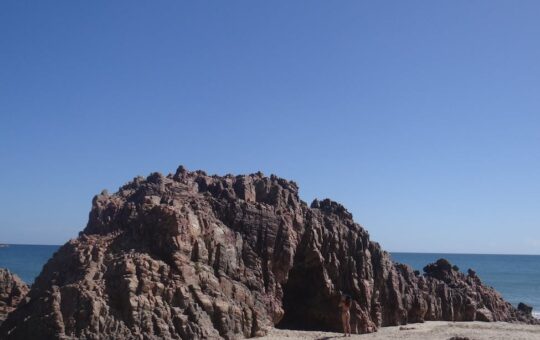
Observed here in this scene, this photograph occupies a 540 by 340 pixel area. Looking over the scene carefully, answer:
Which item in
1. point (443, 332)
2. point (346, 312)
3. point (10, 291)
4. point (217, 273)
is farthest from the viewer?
point (443, 332)

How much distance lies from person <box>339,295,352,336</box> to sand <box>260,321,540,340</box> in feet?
2.47

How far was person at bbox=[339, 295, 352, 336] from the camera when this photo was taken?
1686 inches

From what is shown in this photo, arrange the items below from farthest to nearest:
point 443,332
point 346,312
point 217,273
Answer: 1. point 443,332
2. point 346,312
3. point 217,273

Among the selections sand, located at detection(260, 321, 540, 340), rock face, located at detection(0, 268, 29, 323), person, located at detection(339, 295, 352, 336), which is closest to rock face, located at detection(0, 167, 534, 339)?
person, located at detection(339, 295, 352, 336)

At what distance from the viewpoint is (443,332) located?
45.8 m

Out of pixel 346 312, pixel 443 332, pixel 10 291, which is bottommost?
pixel 443 332

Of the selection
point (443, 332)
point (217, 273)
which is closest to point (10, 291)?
point (217, 273)

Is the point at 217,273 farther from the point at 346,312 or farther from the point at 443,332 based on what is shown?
the point at 443,332

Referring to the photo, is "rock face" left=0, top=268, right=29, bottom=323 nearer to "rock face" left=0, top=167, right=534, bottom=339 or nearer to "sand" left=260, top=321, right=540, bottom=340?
"rock face" left=0, top=167, right=534, bottom=339

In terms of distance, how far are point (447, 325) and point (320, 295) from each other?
1337 cm

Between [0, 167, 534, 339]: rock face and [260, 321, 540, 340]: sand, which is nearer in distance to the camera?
[0, 167, 534, 339]: rock face

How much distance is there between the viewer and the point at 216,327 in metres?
35.9

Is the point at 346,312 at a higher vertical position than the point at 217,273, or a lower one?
lower

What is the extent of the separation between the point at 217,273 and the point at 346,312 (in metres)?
11.3
